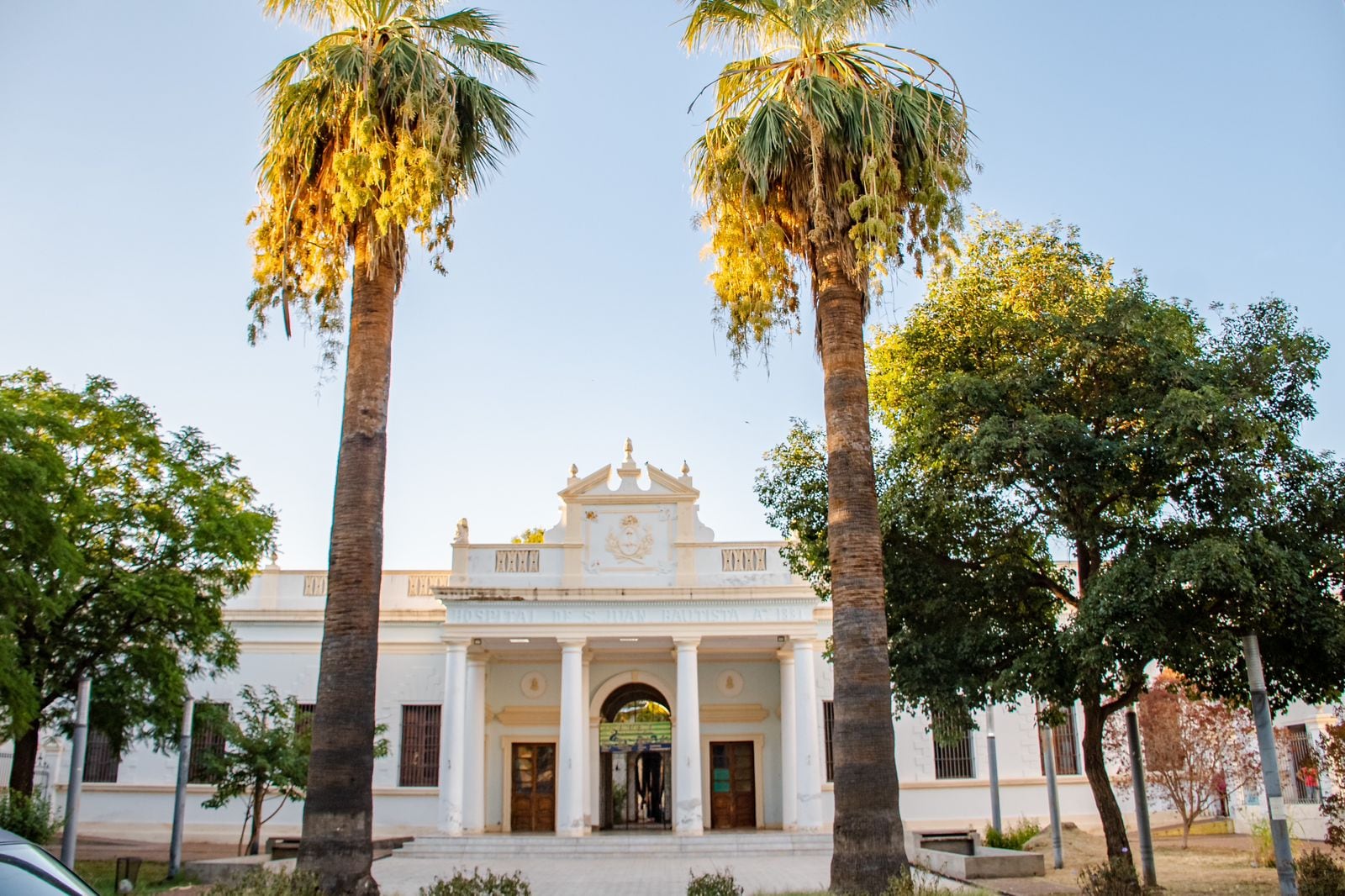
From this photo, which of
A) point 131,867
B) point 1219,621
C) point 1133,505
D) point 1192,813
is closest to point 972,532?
point 1133,505

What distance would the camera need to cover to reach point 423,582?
2798cm

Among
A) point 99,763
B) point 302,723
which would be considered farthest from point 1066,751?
point 99,763

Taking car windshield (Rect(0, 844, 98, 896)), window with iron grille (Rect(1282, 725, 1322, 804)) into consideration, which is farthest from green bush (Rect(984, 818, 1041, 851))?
car windshield (Rect(0, 844, 98, 896))

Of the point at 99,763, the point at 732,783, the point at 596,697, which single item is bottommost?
the point at 732,783

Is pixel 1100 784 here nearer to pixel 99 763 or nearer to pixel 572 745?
pixel 572 745

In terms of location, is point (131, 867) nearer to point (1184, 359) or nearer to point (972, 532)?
point (972, 532)

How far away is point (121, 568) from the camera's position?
17281 millimetres

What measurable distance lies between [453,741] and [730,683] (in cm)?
738

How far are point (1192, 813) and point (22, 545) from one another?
21.2 m

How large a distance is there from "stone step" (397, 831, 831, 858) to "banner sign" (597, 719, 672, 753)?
14.2 feet

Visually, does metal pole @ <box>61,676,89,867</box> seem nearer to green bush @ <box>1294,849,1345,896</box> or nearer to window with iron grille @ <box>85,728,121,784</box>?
green bush @ <box>1294,849,1345,896</box>

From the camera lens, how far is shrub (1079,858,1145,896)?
11820 millimetres

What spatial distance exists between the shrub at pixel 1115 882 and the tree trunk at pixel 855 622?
3.06m

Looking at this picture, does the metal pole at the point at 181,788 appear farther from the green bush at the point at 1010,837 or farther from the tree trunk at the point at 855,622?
the green bush at the point at 1010,837
